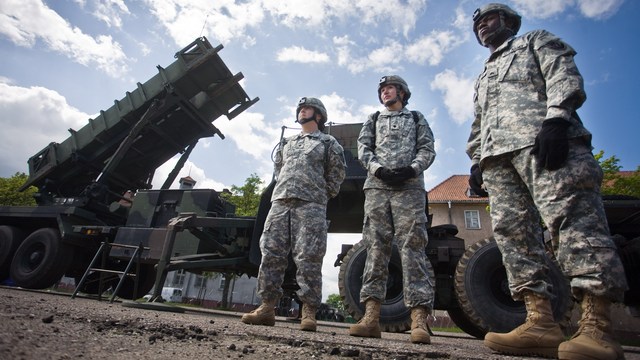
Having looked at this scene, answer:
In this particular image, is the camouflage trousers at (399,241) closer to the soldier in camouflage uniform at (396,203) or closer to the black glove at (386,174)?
the soldier in camouflage uniform at (396,203)

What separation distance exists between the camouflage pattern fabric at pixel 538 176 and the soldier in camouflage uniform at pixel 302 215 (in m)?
1.31

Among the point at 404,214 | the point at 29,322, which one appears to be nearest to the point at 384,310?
the point at 404,214

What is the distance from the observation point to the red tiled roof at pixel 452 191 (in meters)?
19.2

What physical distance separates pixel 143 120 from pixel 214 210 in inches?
92.8

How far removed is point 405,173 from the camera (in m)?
2.50

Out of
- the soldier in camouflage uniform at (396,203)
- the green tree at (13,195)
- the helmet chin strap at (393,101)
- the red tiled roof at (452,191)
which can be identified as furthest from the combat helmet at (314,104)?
the green tree at (13,195)

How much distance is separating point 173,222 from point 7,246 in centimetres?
421

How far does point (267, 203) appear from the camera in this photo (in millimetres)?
4547

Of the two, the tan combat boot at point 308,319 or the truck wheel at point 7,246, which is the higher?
the truck wheel at point 7,246

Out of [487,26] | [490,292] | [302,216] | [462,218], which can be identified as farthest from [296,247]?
[462,218]

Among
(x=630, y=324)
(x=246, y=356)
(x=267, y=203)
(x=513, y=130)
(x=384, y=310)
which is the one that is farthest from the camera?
(x=630, y=324)

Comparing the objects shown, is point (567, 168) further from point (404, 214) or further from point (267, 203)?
point (267, 203)

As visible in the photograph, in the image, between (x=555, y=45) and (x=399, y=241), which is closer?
(x=555, y=45)

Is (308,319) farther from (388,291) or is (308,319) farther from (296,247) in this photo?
(388,291)
